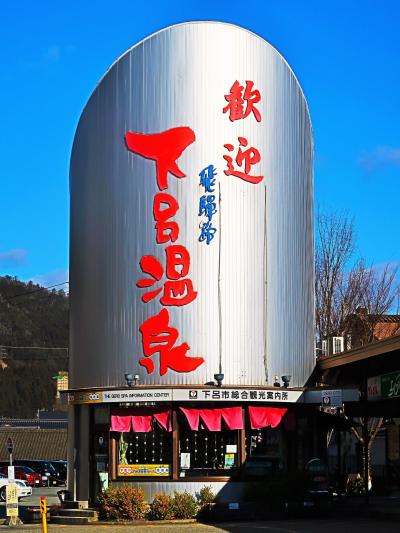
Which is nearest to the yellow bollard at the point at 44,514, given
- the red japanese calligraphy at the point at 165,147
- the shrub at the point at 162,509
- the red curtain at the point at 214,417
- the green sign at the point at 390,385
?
the shrub at the point at 162,509

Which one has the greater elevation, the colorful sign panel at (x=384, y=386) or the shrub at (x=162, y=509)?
the colorful sign panel at (x=384, y=386)

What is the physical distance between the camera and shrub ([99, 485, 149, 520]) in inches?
1199

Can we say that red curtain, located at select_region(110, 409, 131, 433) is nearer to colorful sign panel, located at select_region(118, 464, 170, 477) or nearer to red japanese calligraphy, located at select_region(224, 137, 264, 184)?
colorful sign panel, located at select_region(118, 464, 170, 477)

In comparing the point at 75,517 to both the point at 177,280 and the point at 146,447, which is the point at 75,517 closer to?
the point at 146,447

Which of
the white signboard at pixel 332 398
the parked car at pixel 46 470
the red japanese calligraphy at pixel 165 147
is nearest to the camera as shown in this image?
the white signboard at pixel 332 398

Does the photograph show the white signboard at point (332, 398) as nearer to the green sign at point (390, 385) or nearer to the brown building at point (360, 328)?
the green sign at point (390, 385)

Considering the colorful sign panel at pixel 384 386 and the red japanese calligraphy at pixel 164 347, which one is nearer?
the colorful sign panel at pixel 384 386

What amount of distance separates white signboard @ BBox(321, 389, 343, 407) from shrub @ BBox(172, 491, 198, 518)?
17.8 ft

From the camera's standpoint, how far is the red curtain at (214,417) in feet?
104

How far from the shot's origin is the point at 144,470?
31891 millimetres

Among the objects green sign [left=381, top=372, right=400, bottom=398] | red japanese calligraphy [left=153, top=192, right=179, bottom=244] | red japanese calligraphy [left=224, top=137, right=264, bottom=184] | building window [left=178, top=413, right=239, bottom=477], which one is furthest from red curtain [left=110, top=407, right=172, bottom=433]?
red japanese calligraphy [left=224, top=137, right=264, bottom=184]

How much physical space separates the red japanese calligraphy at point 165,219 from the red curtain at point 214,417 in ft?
18.6

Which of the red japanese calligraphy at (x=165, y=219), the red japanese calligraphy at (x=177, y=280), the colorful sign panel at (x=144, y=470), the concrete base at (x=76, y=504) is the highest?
the red japanese calligraphy at (x=165, y=219)

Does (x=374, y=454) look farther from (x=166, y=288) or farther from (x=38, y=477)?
(x=166, y=288)
